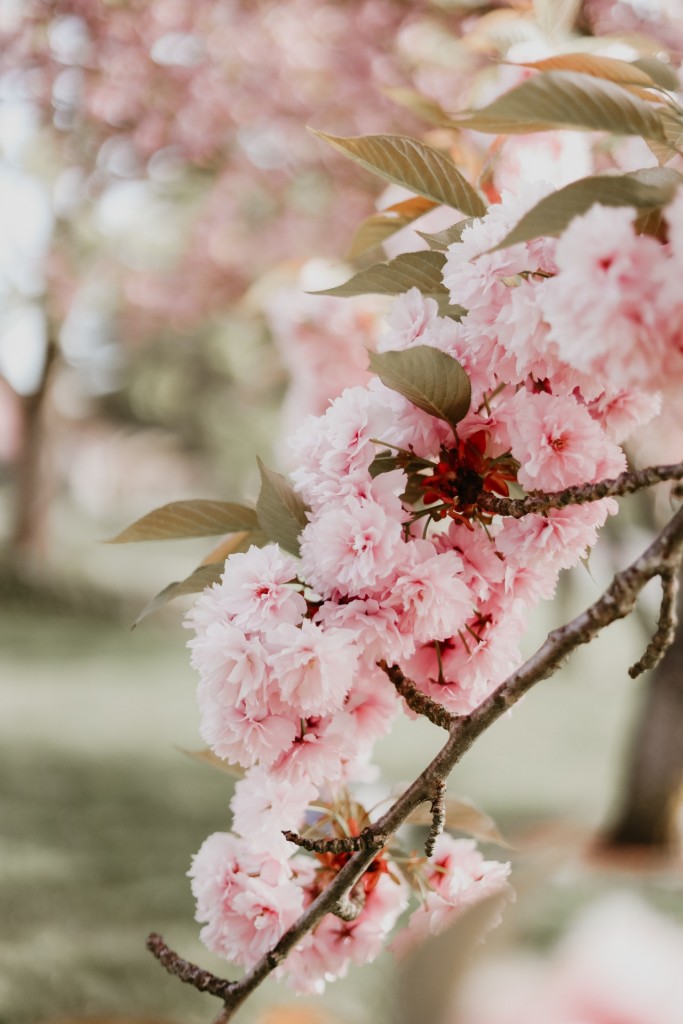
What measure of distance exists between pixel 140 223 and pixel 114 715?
4.30 metres

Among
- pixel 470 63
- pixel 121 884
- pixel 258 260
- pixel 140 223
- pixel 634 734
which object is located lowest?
pixel 121 884

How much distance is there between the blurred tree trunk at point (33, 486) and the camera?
639 cm

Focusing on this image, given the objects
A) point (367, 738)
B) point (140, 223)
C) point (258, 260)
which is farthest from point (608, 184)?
point (140, 223)

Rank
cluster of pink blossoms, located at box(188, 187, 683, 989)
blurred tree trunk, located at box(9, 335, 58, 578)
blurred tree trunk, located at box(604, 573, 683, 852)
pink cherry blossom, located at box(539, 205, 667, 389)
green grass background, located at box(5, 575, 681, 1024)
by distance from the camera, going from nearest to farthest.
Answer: pink cherry blossom, located at box(539, 205, 667, 389)
cluster of pink blossoms, located at box(188, 187, 683, 989)
green grass background, located at box(5, 575, 681, 1024)
blurred tree trunk, located at box(604, 573, 683, 852)
blurred tree trunk, located at box(9, 335, 58, 578)

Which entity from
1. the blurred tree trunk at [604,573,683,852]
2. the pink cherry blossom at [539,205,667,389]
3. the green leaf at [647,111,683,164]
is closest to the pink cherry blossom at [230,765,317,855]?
the pink cherry blossom at [539,205,667,389]

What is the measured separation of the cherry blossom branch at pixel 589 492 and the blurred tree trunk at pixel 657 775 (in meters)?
2.36

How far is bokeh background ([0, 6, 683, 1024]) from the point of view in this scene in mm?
1049

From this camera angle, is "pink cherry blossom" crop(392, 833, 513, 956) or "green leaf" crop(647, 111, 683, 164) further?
A: "pink cherry blossom" crop(392, 833, 513, 956)

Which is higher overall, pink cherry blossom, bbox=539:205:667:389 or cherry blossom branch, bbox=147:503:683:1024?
pink cherry blossom, bbox=539:205:667:389

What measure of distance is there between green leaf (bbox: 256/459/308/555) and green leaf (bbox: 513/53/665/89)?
0.92 feet

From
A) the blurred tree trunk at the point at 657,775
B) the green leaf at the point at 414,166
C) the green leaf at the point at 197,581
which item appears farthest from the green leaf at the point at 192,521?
the blurred tree trunk at the point at 657,775

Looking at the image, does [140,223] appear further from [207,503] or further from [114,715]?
[207,503]

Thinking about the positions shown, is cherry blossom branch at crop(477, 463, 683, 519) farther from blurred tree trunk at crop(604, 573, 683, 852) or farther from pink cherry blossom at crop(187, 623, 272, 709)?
blurred tree trunk at crop(604, 573, 683, 852)

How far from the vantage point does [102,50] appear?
3.26m
